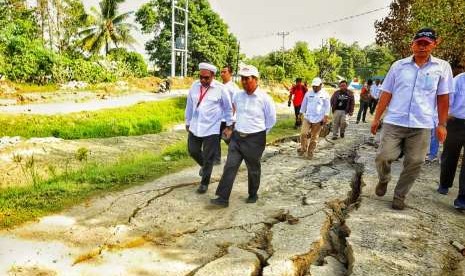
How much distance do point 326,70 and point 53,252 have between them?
195 ft

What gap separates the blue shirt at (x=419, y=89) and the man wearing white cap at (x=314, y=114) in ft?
11.3

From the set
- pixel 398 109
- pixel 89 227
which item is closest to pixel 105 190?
pixel 89 227

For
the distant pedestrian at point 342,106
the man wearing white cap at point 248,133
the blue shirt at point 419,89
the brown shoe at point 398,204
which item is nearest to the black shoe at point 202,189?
the man wearing white cap at point 248,133

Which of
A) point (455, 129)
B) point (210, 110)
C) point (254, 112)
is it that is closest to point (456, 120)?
point (455, 129)

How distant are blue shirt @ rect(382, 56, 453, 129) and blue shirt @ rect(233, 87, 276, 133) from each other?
1.33m

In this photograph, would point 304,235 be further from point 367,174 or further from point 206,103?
point 367,174

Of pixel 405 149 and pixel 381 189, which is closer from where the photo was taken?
pixel 405 149

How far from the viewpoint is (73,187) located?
520 cm

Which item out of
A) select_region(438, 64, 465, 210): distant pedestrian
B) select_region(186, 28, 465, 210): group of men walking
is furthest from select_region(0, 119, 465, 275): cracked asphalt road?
select_region(438, 64, 465, 210): distant pedestrian

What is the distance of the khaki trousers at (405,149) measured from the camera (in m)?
4.21

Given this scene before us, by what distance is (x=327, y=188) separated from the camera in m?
5.38

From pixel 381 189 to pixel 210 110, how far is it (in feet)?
7.17

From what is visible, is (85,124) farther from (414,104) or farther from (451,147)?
(414,104)

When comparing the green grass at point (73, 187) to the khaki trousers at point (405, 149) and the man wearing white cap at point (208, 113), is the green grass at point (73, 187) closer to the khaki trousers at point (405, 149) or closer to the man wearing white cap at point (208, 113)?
the man wearing white cap at point (208, 113)
